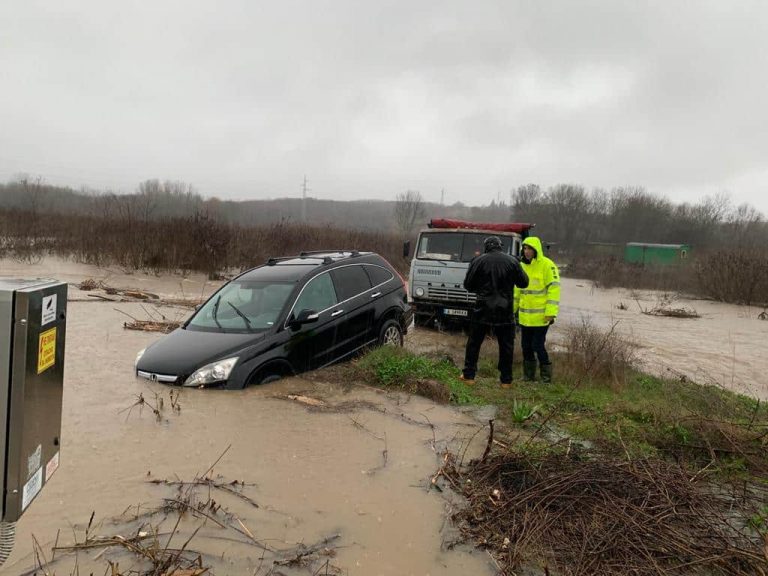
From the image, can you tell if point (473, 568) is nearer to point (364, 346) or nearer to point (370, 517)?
point (370, 517)

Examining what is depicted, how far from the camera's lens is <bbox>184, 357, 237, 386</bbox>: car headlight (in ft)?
17.2

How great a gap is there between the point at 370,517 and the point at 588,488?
139 centimetres

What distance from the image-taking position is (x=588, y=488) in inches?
134

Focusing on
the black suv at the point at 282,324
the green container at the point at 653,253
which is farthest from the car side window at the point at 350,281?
the green container at the point at 653,253

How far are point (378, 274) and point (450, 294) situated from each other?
3351 mm

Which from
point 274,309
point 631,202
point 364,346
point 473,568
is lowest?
point 473,568

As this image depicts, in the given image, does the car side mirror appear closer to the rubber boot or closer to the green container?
the rubber boot

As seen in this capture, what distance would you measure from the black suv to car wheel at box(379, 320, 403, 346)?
1cm

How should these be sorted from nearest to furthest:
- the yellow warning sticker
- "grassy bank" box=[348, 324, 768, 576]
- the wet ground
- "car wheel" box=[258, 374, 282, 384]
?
1. the yellow warning sticker
2. "grassy bank" box=[348, 324, 768, 576]
3. "car wheel" box=[258, 374, 282, 384]
4. the wet ground

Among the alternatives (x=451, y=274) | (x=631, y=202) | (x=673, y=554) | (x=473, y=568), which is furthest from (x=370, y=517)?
(x=631, y=202)

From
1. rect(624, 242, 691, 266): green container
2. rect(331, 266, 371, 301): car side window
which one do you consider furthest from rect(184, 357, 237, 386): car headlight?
rect(624, 242, 691, 266): green container

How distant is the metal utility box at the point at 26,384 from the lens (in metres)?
1.75

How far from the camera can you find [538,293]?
6.93 m

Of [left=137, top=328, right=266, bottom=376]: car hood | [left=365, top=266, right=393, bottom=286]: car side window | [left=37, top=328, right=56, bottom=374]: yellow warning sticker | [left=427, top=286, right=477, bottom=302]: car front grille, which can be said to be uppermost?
[left=365, top=266, right=393, bottom=286]: car side window
